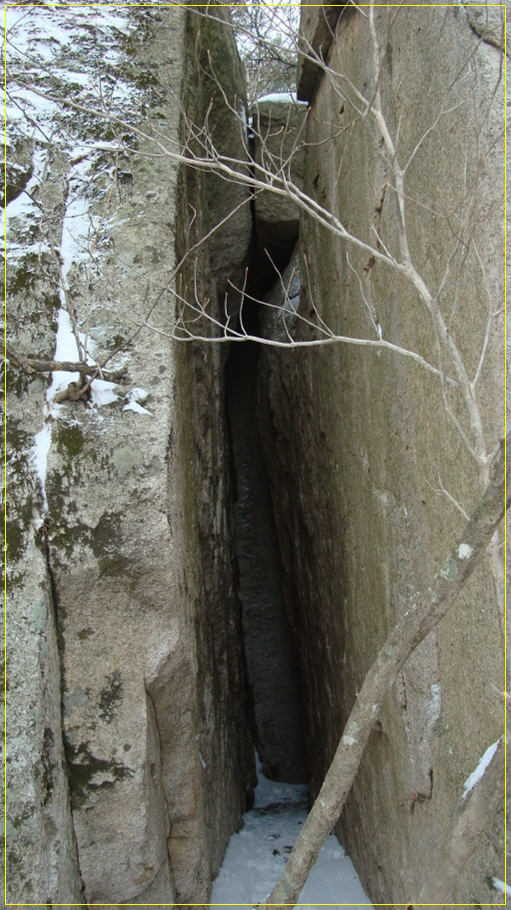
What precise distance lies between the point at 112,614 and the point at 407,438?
1362 millimetres

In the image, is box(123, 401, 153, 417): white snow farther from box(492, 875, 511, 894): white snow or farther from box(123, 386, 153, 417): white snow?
box(492, 875, 511, 894): white snow

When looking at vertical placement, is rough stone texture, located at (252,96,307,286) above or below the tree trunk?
above

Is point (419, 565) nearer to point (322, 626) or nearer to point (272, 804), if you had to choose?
point (322, 626)

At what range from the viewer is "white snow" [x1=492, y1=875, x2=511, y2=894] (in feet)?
7.33

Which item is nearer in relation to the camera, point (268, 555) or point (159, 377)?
point (159, 377)

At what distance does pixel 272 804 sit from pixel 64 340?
4705 mm

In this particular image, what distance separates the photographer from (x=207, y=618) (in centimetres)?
468

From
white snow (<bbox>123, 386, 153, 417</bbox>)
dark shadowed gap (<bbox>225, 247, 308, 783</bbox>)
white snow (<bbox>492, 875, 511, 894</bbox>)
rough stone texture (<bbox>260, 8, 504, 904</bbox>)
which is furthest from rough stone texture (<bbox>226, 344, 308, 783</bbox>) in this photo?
white snow (<bbox>492, 875, 511, 894</bbox>)

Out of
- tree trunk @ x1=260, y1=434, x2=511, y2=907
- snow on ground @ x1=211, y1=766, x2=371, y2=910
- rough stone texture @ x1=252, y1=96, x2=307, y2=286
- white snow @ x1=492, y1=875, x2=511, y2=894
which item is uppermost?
rough stone texture @ x1=252, y1=96, x2=307, y2=286

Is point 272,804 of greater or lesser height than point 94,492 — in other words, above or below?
below

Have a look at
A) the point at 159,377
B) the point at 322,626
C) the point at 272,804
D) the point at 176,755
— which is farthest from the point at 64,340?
the point at 272,804

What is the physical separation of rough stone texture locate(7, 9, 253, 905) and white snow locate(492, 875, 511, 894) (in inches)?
51.9

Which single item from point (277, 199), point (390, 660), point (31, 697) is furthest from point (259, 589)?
point (390, 660)

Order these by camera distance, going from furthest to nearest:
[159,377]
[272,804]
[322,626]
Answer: [272,804] < [322,626] < [159,377]
